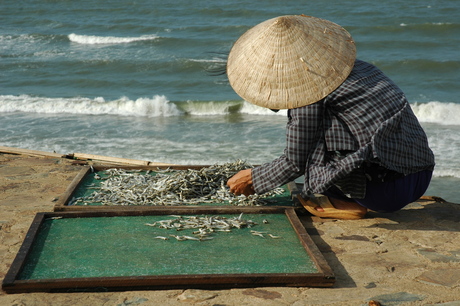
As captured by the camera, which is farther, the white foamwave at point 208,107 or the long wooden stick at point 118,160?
the white foamwave at point 208,107

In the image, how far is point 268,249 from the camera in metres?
3.09

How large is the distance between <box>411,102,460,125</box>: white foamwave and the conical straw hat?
682 cm

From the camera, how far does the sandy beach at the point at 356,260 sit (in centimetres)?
263

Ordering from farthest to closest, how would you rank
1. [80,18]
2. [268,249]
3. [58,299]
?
[80,18]
[268,249]
[58,299]

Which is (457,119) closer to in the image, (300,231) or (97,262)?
(300,231)

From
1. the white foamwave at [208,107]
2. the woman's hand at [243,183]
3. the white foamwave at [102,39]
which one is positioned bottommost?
the white foamwave at [208,107]

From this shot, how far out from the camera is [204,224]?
133 inches

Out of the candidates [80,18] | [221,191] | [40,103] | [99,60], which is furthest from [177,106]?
[80,18]

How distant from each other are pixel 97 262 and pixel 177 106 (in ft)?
26.0

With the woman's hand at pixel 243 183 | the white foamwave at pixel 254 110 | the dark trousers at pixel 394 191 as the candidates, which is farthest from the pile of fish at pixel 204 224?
the white foamwave at pixel 254 110

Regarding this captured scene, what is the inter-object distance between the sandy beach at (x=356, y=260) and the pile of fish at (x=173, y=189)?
1.29ft

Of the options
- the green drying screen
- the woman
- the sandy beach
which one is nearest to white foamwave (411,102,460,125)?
the sandy beach

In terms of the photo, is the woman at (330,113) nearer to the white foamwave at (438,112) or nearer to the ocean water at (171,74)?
the ocean water at (171,74)

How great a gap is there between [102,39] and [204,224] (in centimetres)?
1421
